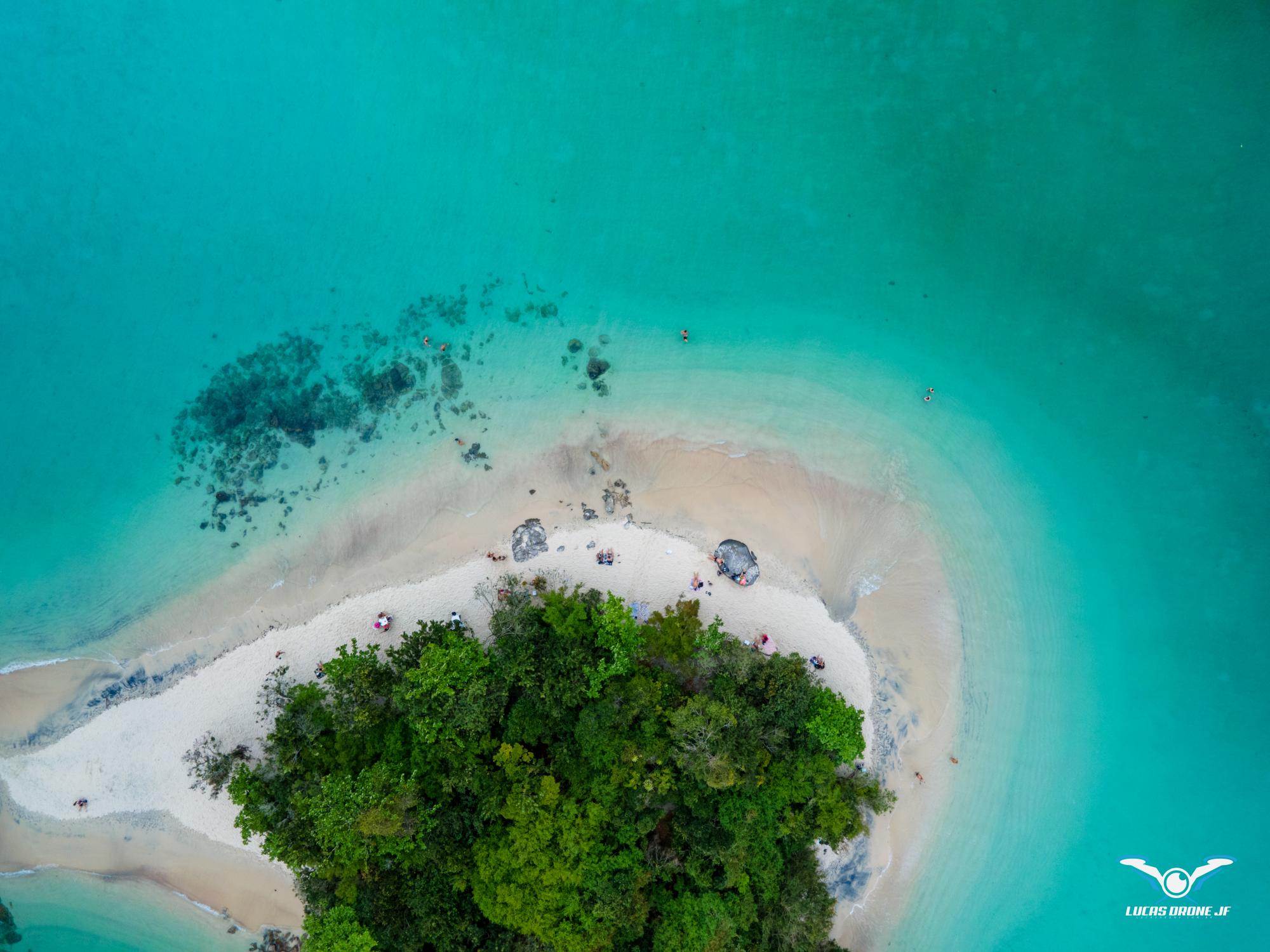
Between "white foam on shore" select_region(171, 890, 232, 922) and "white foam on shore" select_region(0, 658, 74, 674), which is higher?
Result: "white foam on shore" select_region(0, 658, 74, 674)

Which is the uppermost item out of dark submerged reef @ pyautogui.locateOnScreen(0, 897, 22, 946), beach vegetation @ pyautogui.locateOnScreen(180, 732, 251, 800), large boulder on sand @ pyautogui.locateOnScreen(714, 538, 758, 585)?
large boulder on sand @ pyautogui.locateOnScreen(714, 538, 758, 585)

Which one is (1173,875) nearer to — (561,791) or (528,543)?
(561,791)

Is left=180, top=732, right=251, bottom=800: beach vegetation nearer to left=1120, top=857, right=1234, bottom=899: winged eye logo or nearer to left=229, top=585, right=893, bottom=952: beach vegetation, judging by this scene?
left=229, top=585, right=893, bottom=952: beach vegetation

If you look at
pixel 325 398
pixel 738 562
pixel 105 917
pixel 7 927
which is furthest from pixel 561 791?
pixel 7 927

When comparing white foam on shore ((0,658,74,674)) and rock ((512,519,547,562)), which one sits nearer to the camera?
rock ((512,519,547,562))

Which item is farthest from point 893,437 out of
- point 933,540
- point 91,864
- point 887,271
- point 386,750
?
point 91,864

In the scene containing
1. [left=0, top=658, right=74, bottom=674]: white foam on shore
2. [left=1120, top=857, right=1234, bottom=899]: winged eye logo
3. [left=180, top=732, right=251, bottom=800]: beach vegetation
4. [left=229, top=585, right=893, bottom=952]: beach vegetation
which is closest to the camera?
[left=229, top=585, right=893, bottom=952]: beach vegetation

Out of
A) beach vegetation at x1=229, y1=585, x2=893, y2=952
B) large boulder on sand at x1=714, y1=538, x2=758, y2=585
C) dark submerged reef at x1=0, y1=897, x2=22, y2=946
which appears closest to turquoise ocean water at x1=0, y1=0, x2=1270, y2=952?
dark submerged reef at x1=0, y1=897, x2=22, y2=946
